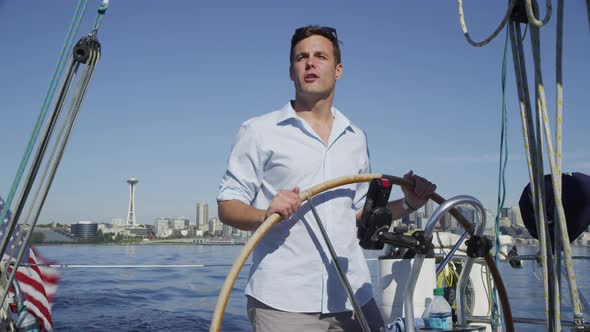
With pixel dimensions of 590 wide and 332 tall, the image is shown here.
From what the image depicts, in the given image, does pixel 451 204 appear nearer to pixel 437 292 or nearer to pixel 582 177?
pixel 437 292

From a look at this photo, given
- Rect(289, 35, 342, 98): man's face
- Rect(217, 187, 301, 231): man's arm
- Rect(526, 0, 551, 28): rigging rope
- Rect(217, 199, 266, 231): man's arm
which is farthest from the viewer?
Rect(289, 35, 342, 98): man's face

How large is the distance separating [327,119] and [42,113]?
1.01 m

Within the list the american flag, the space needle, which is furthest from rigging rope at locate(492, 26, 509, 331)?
the space needle

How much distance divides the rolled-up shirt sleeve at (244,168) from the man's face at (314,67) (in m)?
0.20

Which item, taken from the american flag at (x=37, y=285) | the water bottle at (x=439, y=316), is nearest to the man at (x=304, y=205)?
the water bottle at (x=439, y=316)

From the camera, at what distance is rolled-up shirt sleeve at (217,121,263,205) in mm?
1518

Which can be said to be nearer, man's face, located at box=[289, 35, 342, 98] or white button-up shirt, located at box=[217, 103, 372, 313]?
white button-up shirt, located at box=[217, 103, 372, 313]

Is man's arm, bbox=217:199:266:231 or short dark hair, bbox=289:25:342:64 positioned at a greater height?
short dark hair, bbox=289:25:342:64

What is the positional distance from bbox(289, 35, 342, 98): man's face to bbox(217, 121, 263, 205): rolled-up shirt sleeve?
0.67ft

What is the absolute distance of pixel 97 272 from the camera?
35.4 ft

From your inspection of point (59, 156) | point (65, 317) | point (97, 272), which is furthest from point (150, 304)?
point (59, 156)

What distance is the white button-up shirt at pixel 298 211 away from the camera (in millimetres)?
1474

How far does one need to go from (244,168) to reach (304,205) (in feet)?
0.67

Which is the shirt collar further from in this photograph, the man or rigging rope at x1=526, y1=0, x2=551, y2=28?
rigging rope at x1=526, y1=0, x2=551, y2=28
